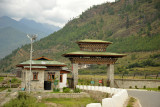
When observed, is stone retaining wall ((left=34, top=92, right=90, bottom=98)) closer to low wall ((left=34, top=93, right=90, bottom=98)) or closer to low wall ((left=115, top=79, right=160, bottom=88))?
low wall ((left=34, top=93, right=90, bottom=98))

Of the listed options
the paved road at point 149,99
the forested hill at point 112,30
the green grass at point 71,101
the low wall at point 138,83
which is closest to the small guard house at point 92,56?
the low wall at point 138,83

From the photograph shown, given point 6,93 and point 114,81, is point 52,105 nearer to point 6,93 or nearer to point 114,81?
point 6,93

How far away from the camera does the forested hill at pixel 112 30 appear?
94.1 m

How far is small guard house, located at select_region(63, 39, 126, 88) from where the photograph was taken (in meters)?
35.2

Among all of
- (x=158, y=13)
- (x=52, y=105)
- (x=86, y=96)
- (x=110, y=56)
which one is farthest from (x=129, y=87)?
(x=158, y=13)

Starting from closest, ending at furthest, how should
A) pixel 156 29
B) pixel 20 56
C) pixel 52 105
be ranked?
pixel 52 105, pixel 156 29, pixel 20 56

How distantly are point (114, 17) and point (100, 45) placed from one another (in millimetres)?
96921

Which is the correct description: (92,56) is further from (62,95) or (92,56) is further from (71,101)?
(71,101)

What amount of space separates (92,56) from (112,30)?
84702 millimetres

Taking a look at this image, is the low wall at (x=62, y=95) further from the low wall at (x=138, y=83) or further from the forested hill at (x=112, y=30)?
the forested hill at (x=112, y=30)

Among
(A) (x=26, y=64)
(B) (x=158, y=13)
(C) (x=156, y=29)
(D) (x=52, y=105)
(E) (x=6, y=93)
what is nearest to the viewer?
(D) (x=52, y=105)

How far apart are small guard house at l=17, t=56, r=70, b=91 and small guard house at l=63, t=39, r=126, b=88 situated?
198 centimetres

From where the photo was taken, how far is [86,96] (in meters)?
30.2

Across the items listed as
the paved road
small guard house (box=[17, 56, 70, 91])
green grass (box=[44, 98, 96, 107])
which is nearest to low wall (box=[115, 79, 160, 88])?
small guard house (box=[17, 56, 70, 91])
